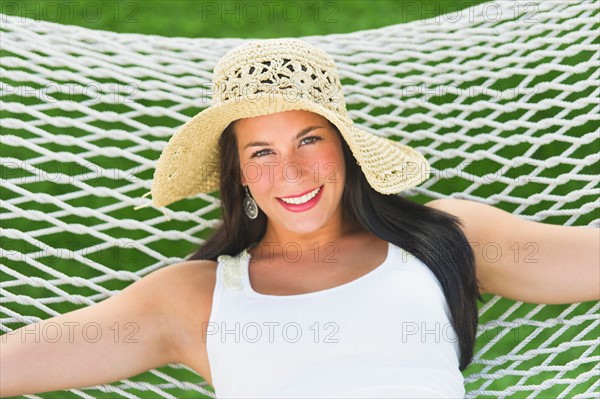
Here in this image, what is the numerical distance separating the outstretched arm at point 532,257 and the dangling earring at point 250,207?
42 centimetres

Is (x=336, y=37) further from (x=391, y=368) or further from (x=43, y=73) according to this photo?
(x=391, y=368)

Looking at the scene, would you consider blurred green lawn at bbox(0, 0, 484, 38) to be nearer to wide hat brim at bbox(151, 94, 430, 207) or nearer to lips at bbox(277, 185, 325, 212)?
wide hat brim at bbox(151, 94, 430, 207)

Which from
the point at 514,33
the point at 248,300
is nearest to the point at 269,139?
the point at 248,300

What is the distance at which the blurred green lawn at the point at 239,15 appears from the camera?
271 cm

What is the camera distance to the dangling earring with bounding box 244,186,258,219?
1519 millimetres

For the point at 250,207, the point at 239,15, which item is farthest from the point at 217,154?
the point at 239,15

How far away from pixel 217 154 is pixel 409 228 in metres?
0.42

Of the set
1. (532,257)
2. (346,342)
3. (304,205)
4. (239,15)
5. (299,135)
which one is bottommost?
(346,342)

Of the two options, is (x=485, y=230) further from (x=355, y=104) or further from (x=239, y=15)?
(x=239, y=15)

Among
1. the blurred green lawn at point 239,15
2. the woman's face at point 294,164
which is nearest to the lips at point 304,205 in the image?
the woman's face at point 294,164

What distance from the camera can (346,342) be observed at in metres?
1.31

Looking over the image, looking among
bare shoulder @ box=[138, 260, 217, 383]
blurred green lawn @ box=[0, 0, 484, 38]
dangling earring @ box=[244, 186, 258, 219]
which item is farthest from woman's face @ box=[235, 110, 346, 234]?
blurred green lawn @ box=[0, 0, 484, 38]

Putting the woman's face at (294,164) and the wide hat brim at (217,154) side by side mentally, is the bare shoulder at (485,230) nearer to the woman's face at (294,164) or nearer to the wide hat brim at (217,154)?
the wide hat brim at (217,154)

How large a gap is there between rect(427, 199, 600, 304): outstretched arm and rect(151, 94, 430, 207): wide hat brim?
168 mm
